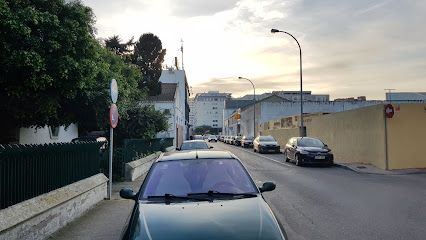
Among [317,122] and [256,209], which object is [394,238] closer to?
[256,209]

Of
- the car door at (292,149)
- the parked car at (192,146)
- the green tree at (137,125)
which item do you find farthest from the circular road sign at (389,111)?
the green tree at (137,125)

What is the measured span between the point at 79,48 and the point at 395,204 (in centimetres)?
1051

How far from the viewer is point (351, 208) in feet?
25.1

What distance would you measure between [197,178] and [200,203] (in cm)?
68

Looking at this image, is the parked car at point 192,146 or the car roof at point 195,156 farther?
the parked car at point 192,146

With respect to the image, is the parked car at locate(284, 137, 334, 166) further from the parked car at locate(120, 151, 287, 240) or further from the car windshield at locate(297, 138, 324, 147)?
the parked car at locate(120, 151, 287, 240)

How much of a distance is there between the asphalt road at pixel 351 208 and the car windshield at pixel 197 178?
6.14 ft

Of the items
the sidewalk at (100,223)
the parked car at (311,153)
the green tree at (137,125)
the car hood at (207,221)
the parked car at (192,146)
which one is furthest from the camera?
the parked car at (311,153)

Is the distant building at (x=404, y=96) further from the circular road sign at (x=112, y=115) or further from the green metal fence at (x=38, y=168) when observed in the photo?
the green metal fence at (x=38, y=168)

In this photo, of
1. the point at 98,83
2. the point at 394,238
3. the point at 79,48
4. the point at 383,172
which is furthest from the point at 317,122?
the point at 394,238

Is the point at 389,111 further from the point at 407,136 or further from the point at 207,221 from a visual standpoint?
the point at 207,221

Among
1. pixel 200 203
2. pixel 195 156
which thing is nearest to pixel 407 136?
pixel 195 156

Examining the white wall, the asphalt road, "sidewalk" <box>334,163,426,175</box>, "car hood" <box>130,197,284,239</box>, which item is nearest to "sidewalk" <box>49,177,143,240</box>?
"car hood" <box>130,197,284,239</box>

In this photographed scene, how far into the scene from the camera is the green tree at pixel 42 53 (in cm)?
938
